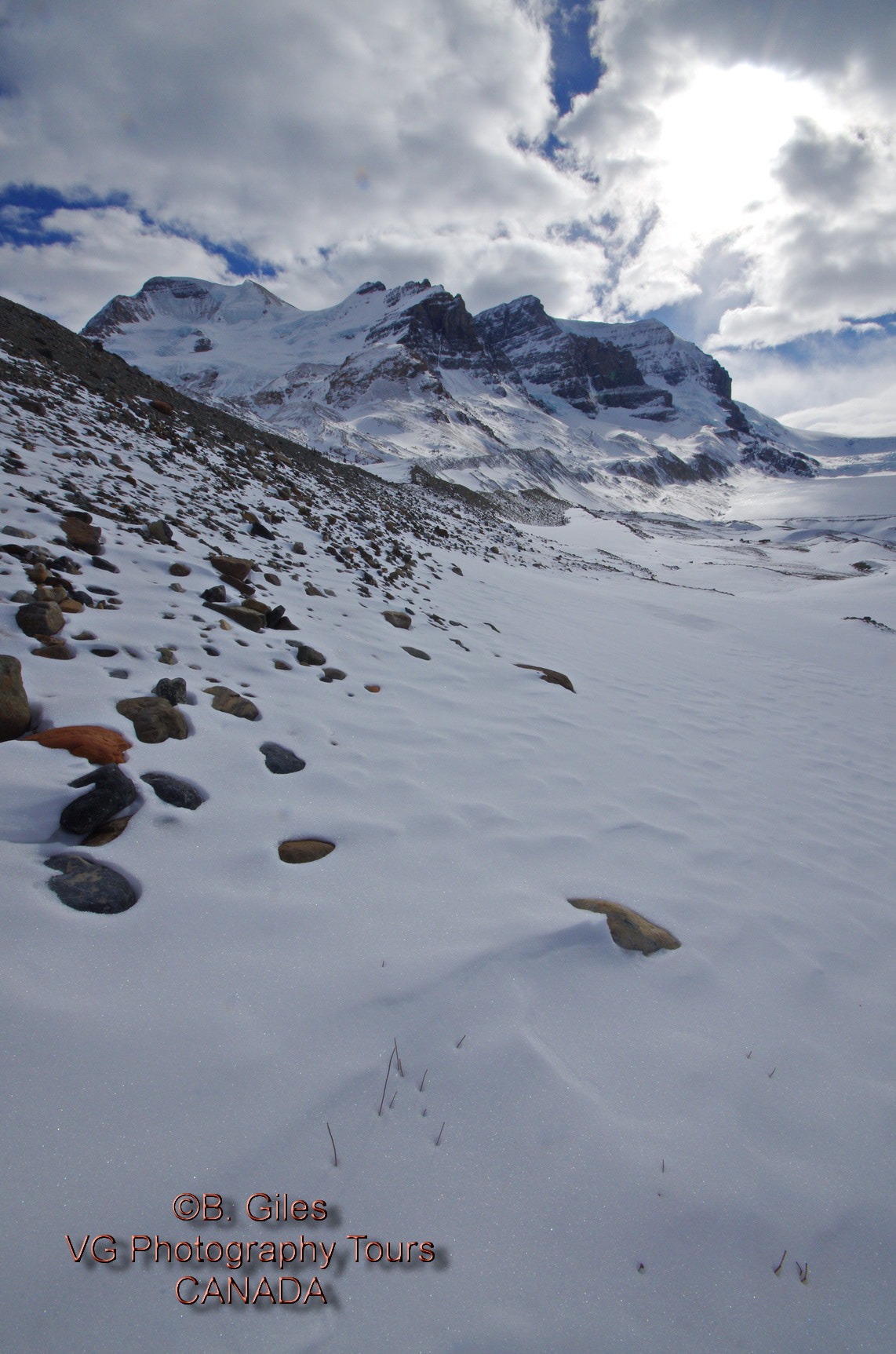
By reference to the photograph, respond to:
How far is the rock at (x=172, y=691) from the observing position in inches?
122

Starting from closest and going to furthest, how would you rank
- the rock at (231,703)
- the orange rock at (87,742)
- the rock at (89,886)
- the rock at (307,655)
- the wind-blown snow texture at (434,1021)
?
the wind-blown snow texture at (434,1021) → the rock at (89,886) → the orange rock at (87,742) → the rock at (231,703) → the rock at (307,655)

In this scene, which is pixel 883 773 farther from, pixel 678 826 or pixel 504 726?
pixel 504 726

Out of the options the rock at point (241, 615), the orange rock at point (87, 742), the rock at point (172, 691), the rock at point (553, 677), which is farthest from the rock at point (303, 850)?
the rock at point (553, 677)

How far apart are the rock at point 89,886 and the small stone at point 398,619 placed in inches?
175

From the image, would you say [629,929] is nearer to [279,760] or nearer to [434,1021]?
[434,1021]

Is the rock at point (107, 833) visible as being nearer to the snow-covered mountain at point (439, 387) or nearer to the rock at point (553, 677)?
the rock at point (553, 677)

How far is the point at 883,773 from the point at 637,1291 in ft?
22.1

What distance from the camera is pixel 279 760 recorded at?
9.89ft

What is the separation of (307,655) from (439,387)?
87992 millimetres

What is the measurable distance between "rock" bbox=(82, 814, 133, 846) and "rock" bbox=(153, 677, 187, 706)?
952 mm

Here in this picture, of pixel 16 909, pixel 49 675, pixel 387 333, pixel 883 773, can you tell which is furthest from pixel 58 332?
pixel 387 333

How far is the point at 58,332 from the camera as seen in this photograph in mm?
11336

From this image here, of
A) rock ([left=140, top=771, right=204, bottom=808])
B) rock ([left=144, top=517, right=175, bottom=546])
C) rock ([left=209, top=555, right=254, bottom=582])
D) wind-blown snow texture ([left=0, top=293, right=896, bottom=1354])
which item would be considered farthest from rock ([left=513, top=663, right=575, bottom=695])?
rock ([left=140, top=771, right=204, bottom=808])

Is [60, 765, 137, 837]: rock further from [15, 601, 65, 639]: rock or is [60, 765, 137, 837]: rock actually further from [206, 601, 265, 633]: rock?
[206, 601, 265, 633]: rock
